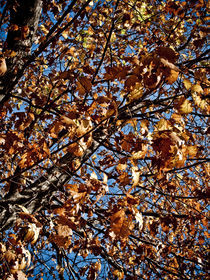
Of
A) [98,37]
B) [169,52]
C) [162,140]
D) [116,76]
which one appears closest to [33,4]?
[98,37]

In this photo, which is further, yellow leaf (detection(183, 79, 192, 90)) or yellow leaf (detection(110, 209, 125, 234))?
yellow leaf (detection(110, 209, 125, 234))

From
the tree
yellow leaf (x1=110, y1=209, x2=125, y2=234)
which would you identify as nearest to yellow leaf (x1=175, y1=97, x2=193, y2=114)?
the tree

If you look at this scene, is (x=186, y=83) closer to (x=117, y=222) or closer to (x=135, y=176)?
(x=135, y=176)

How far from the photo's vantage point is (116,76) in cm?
163

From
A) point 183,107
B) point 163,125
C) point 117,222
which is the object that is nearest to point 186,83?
point 183,107

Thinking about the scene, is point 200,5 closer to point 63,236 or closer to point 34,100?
point 34,100

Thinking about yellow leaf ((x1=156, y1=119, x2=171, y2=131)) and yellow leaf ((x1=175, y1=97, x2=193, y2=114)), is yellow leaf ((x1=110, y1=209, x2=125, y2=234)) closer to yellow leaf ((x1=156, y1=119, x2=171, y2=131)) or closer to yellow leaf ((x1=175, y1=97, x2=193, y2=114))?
yellow leaf ((x1=156, y1=119, x2=171, y2=131))

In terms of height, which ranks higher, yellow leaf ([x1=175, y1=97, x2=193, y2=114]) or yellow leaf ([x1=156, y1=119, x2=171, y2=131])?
yellow leaf ([x1=175, y1=97, x2=193, y2=114])

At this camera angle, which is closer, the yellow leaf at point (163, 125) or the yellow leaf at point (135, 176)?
the yellow leaf at point (163, 125)

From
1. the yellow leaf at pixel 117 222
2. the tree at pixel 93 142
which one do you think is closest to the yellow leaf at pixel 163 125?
the tree at pixel 93 142

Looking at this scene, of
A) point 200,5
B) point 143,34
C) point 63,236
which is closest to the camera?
point 63,236

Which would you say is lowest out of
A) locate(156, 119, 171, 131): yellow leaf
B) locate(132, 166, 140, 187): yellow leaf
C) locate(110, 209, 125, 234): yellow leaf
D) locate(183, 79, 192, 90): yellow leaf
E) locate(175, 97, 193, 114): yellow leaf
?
locate(110, 209, 125, 234): yellow leaf

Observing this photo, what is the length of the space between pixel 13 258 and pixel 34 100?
1868 millimetres

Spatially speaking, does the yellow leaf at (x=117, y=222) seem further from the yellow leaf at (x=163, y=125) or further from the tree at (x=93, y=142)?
the yellow leaf at (x=163, y=125)
